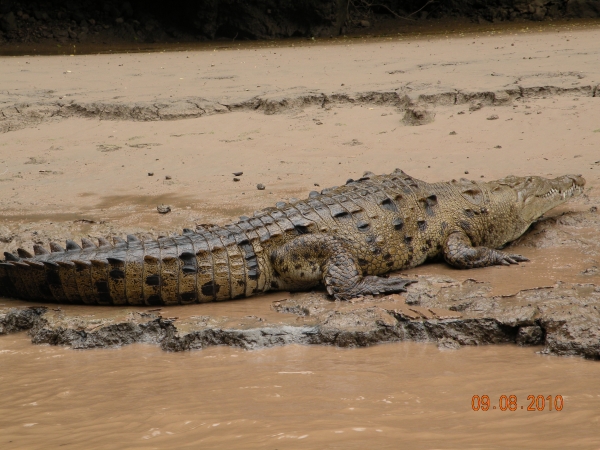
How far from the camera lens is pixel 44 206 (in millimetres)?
6695

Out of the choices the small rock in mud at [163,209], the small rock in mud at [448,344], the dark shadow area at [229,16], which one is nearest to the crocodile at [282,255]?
the small rock in mud at [448,344]

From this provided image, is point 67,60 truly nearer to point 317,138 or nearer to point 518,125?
point 317,138

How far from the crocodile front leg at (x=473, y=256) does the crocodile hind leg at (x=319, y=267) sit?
1.99 ft

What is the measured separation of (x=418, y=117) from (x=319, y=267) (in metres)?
3.75

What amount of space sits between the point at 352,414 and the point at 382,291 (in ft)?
5.47

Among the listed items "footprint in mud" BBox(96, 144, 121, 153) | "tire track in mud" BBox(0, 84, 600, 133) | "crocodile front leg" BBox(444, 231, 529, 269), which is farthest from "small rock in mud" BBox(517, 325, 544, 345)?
"footprint in mud" BBox(96, 144, 121, 153)

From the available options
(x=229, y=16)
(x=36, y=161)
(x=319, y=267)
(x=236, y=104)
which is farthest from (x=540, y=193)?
(x=229, y=16)

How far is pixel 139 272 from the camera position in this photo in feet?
15.3

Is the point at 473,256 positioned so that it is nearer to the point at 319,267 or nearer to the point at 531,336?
the point at 319,267

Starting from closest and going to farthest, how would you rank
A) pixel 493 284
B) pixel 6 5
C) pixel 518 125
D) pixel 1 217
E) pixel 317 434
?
pixel 317 434
pixel 493 284
pixel 1 217
pixel 518 125
pixel 6 5

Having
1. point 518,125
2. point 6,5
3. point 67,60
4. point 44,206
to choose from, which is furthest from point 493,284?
point 6,5

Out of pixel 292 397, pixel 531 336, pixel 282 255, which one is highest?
pixel 282 255

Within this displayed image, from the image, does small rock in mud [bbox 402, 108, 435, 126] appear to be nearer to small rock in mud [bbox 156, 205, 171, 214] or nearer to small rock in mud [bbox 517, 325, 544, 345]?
small rock in mud [bbox 156, 205, 171, 214]

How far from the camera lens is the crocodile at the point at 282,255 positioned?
4680mm
